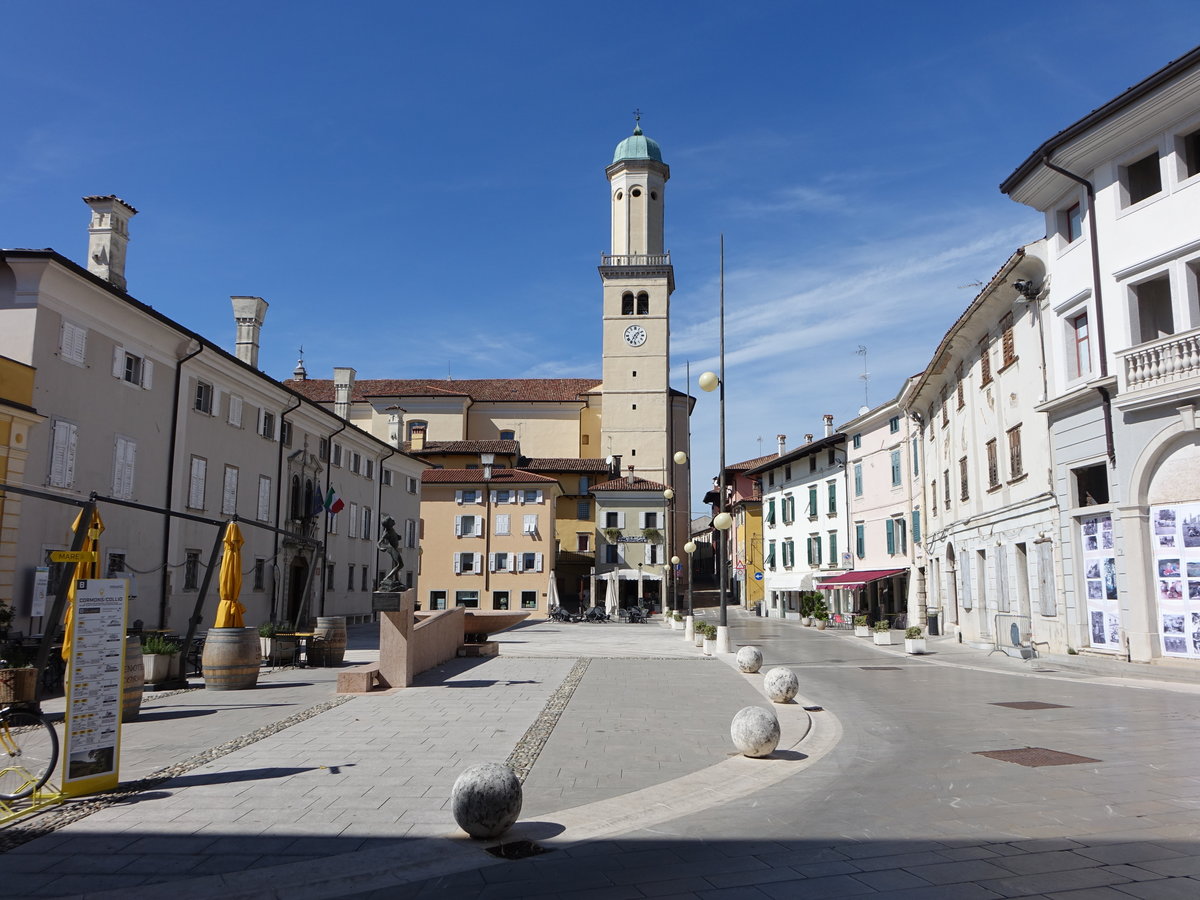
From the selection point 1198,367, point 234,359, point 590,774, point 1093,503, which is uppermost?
point 234,359

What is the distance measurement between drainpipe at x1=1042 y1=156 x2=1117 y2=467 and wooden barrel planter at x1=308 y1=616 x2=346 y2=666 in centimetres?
1753

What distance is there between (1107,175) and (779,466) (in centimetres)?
4168

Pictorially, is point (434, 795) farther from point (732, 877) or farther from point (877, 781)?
point (877, 781)

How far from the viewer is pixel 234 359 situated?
30.0 meters

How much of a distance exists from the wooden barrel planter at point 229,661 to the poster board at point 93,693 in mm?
7431

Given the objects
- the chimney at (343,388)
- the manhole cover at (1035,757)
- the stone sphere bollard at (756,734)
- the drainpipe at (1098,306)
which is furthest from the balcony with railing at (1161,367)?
the chimney at (343,388)

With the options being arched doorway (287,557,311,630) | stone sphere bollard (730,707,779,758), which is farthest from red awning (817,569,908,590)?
stone sphere bollard (730,707,779,758)

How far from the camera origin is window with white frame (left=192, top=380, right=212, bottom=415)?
28609mm

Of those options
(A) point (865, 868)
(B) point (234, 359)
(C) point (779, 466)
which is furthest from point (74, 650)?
(C) point (779, 466)

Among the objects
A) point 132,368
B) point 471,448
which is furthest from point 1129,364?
point 471,448

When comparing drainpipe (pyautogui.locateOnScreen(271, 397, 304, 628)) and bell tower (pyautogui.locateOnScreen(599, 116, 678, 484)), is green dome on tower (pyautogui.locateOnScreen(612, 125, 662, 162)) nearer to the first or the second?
bell tower (pyautogui.locateOnScreen(599, 116, 678, 484))

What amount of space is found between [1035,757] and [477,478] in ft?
161

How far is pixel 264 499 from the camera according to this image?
33656 mm

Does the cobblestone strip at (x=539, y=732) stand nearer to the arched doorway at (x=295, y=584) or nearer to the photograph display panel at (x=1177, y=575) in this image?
the photograph display panel at (x=1177, y=575)
